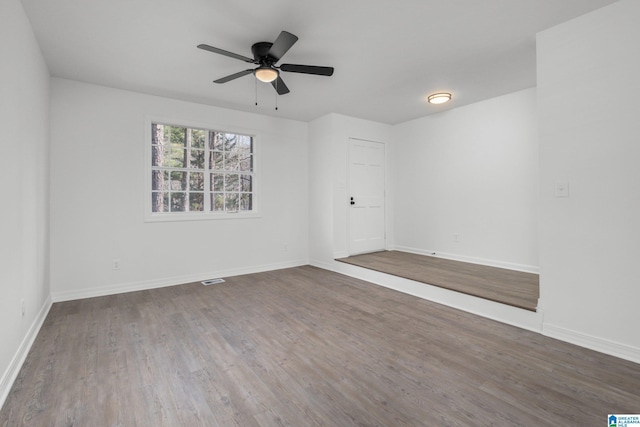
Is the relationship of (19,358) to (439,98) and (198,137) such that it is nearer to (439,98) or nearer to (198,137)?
(198,137)

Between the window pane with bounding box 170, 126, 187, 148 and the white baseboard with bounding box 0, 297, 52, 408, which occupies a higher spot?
the window pane with bounding box 170, 126, 187, 148

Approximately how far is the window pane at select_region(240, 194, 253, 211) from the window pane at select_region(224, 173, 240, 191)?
0.18m

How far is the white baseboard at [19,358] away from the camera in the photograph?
5.93 feet

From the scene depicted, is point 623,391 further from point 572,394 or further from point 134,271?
point 134,271

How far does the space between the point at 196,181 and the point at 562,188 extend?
14.9 ft

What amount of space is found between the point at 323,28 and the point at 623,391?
3.42m

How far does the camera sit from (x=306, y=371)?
6.83 feet

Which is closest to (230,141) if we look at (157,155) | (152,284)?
(157,155)

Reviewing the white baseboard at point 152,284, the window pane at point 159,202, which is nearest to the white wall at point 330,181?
the white baseboard at point 152,284

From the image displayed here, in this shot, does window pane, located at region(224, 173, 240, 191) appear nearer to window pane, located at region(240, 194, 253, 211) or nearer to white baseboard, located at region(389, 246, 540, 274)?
window pane, located at region(240, 194, 253, 211)

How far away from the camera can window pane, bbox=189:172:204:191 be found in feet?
14.8

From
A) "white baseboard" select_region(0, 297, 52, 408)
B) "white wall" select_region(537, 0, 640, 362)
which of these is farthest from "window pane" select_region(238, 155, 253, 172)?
"white wall" select_region(537, 0, 640, 362)

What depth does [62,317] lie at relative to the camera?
305 cm

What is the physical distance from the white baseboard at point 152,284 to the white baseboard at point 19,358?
20.6 inches
